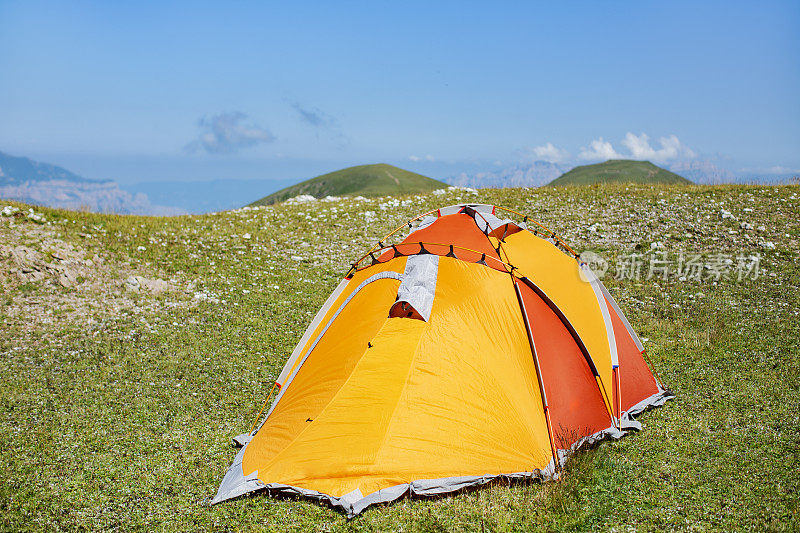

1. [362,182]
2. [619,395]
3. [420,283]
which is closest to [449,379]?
[420,283]

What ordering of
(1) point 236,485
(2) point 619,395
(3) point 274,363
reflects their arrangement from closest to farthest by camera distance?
(1) point 236,485 < (2) point 619,395 < (3) point 274,363

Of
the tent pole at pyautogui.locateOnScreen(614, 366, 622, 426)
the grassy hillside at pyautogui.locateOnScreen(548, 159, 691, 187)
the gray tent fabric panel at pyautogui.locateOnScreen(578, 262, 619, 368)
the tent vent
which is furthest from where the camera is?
the grassy hillside at pyautogui.locateOnScreen(548, 159, 691, 187)

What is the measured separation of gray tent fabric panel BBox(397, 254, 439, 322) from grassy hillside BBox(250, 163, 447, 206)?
117 m

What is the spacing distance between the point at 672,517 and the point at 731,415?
124 inches

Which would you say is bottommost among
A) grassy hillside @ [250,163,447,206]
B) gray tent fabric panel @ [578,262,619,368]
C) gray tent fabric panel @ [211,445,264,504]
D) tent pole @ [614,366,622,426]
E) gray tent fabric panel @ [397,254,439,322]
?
gray tent fabric panel @ [211,445,264,504]

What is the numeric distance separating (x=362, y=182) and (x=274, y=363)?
130 metres

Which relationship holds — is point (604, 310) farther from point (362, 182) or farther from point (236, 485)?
point (362, 182)

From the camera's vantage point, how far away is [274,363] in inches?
430

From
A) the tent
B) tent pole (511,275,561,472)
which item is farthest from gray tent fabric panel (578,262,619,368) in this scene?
tent pole (511,275,561,472)

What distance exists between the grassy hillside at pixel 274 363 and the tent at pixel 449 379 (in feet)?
1.05

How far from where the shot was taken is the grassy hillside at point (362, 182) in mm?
132500

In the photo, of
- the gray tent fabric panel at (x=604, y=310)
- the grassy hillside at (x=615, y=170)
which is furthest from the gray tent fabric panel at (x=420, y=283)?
the grassy hillside at (x=615, y=170)

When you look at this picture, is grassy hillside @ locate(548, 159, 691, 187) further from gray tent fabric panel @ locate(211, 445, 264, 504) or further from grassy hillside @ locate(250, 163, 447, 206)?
gray tent fabric panel @ locate(211, 445, 264, 504)

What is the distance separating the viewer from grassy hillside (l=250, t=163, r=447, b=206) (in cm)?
13250
